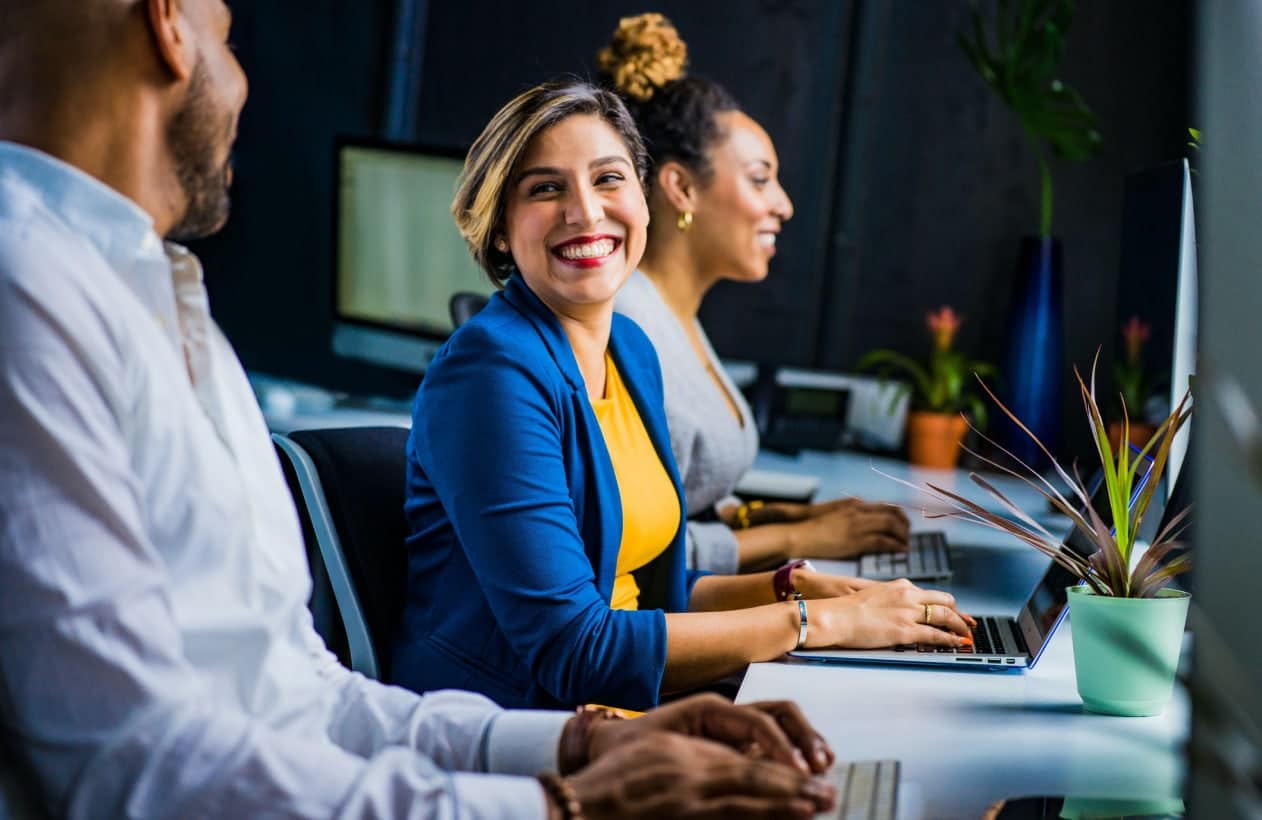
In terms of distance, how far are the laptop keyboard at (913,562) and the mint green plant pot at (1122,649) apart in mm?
656

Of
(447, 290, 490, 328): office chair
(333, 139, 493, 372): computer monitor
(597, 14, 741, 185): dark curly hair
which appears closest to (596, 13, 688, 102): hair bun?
(597, 14, 741, 185): dark curly hair

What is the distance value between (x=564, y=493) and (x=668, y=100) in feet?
3.96

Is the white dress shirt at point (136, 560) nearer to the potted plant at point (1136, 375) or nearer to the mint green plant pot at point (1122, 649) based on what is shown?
the mint green plant pot at point (1122, 649)

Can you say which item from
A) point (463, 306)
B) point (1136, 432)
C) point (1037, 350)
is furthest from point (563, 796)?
point (1037, 350)

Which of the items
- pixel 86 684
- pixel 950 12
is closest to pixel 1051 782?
pixel 86 684

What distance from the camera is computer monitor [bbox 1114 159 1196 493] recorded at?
1.73 meters

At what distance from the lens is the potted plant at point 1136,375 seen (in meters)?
2.04

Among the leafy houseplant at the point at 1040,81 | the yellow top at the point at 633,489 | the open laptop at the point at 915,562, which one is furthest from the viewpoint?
the leafy houseplant at the point at 1040,81

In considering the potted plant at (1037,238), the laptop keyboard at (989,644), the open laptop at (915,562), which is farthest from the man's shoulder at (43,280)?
the potted plant at (1037,238)

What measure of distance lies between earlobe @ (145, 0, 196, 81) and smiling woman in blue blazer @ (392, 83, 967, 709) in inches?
22.8

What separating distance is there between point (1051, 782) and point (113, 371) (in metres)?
0.81

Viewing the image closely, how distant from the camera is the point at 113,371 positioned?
841 mm

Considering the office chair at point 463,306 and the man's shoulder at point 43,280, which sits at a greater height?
the man's shoulder at point 43,280

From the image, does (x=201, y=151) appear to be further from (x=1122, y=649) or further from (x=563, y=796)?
(x=1122, y=649)
